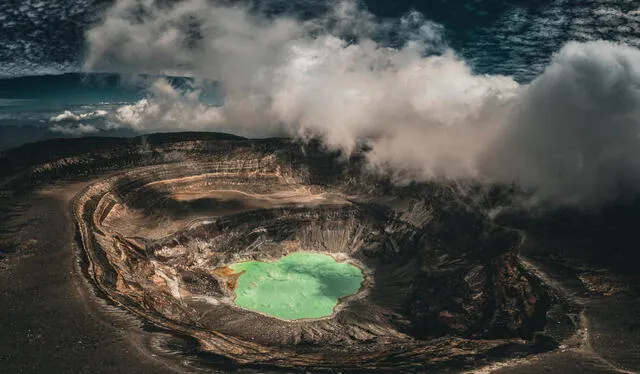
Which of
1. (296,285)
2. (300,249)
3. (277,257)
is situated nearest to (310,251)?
(300,249)

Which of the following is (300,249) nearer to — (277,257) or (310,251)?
(310,251)

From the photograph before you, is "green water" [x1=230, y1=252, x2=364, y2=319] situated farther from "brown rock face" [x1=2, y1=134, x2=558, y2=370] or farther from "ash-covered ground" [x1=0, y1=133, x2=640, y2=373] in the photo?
"ash-covered ground" [x1=0, y1=133, x2=640, y2=373]

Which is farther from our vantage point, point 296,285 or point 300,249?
point 300,249

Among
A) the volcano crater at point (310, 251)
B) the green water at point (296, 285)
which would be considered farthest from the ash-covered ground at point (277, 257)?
the green water at point (296, 285)

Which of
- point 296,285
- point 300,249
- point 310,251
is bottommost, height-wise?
point 296,285

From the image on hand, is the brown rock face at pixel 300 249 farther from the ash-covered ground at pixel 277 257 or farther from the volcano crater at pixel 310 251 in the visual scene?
the ash-covered ground at pixel 277 257

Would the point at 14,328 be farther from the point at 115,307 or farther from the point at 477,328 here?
the point at 477,328

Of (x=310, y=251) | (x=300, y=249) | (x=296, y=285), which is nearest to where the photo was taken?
(x=296, y=285)

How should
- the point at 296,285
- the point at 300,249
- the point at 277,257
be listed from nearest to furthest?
the point at 296,285 → the point at 277,257 → the point at 300,249

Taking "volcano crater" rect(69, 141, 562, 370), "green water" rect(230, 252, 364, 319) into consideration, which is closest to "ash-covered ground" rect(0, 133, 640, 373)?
"volcano crater" rect(69, 141, 562, 370)
